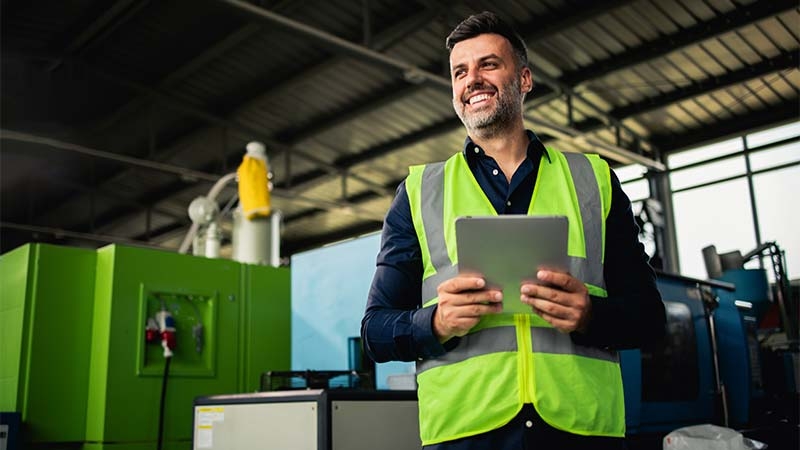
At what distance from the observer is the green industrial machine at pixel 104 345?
96.9 inches

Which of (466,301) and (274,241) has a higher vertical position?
(274,241)

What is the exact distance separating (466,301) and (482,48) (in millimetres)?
523

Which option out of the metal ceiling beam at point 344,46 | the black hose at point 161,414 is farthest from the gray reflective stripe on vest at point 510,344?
the metal ceiling beam at point 344,46

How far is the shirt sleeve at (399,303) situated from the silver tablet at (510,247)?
136mm

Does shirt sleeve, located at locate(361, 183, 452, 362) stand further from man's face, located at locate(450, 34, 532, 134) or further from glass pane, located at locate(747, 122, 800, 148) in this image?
glass pane, located at locate(747, 122, 800, 148)

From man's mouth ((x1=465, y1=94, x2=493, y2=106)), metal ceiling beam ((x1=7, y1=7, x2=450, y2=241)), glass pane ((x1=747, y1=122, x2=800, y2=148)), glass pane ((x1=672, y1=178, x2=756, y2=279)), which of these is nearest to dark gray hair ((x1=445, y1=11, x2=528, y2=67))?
man's mouth ((x1=465, y1=94, x2=493, y2=106))

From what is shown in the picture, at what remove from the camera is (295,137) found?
32.0 feet

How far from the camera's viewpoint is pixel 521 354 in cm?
119

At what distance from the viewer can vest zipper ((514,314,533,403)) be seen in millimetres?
1172

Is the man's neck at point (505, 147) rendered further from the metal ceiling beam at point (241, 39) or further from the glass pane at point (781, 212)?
the glass pane at point (781, 212)

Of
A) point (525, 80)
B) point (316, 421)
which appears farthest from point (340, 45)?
point (525, 80)

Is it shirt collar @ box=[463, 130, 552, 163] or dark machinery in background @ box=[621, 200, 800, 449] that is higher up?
shirt collar @ box=[463, 130, 552, 163]

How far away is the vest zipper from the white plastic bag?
145 cm

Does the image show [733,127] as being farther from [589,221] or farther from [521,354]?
[521,354]
